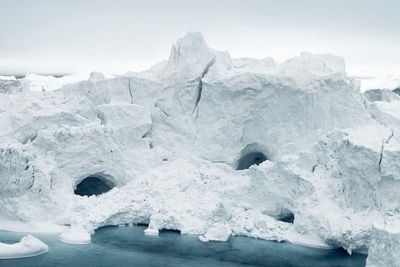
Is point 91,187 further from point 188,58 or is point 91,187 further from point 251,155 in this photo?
Answer: point 251,155

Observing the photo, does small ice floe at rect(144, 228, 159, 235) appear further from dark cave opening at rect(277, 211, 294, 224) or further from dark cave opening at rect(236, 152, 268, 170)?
dark cave opening at rect(236, 152, 268, 170)

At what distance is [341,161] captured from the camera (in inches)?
600

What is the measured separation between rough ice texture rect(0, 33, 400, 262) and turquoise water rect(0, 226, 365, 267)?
0.39m

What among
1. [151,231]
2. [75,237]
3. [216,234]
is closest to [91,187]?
[151,231]

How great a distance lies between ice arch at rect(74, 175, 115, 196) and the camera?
18.2m

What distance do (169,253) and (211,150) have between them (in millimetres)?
5214

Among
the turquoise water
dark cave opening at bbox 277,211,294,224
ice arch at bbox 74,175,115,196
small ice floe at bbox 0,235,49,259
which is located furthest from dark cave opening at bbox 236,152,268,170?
small ice floe at bbox 0,235,49,259

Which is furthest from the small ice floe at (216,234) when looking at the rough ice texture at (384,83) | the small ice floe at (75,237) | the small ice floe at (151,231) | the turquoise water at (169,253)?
the rough ice texture at (384,83)

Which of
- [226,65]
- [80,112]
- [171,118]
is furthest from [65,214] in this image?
[226,65]

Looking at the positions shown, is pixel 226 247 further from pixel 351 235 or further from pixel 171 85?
pixel 171 85

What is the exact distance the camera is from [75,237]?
14.2m

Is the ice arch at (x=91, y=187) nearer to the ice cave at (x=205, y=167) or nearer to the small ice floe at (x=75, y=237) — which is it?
the ice cave at (x=205, y=167)

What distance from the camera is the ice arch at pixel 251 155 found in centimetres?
1878

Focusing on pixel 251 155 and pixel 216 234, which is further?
pixel 251 155
